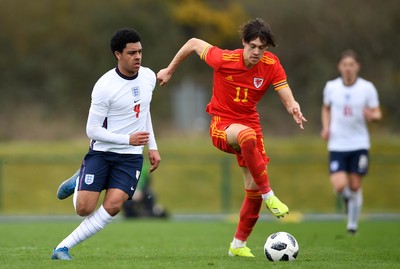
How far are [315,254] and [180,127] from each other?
21121 mm

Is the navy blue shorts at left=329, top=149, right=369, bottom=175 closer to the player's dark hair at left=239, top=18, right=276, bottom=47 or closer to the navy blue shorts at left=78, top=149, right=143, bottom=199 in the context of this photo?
the player's dark hair at left=239, top=18, right=276, bottom=47

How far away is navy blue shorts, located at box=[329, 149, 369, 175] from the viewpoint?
42.3 feet

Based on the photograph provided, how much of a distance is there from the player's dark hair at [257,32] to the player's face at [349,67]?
430 centimetres

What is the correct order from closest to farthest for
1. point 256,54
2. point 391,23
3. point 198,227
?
point 256,54 → point 198,227 → point 391,23

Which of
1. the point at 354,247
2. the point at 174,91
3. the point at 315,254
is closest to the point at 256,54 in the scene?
the point at 315,254

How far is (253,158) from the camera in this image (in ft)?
26.9

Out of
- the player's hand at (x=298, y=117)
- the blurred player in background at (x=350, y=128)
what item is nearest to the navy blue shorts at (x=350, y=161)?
the blurred player in background at (x=350, y=128)

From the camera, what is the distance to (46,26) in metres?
36.2

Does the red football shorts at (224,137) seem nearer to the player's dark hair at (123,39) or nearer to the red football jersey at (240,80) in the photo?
the red football jersey at (240,80)

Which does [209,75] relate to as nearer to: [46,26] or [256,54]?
[46,26]

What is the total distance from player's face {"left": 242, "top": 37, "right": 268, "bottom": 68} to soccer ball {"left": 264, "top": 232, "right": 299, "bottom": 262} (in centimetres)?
173

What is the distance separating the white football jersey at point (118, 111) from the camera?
26.3 ft

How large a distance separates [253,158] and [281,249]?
34.8 inches

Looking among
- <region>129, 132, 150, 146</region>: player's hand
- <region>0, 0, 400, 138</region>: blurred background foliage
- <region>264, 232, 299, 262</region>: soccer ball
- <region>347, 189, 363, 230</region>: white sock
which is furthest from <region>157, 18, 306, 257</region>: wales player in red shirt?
<region>0, 0, 400, 138</region>: blurred background foliage
